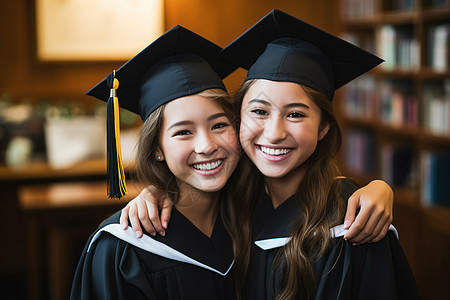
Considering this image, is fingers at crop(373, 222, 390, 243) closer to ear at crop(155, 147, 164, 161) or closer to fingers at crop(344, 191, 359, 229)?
fingers at crop(344, 191, 359, 229)

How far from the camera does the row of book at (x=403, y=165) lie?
3.55 meters

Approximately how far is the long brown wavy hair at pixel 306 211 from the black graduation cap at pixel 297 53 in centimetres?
5

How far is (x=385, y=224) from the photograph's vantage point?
1.35 m

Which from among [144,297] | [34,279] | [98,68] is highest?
[98,68]

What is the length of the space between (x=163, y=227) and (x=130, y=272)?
146 mm

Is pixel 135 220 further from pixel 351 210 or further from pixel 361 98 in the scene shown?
pixel 361 98

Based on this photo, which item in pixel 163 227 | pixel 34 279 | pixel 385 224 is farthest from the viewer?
pixel 34 279

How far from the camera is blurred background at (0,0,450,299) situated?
344 cm

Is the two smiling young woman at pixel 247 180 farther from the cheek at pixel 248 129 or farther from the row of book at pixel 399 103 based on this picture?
the row of book at pixel 399 103

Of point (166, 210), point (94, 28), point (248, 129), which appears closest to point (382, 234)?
point (248, 129)

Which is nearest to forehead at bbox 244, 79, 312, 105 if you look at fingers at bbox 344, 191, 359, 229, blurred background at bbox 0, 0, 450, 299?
fingers at bbox 344, 191, 359, 229

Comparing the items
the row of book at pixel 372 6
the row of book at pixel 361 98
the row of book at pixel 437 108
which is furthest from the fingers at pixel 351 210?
the row of book at pixel 361 98

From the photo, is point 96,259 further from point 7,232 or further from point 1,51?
point 1,51

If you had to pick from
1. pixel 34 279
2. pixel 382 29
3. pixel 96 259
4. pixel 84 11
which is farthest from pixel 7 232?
pixel 382 29
